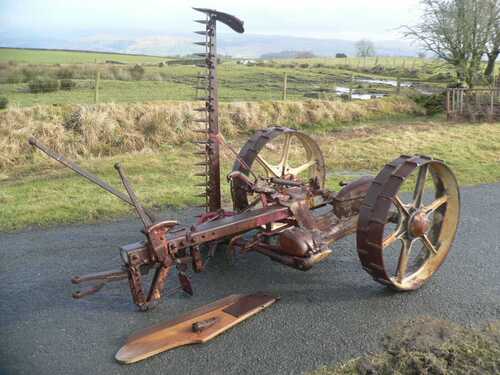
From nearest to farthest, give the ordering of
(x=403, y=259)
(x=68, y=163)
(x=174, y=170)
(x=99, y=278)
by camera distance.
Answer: (x=68, y=163)
(x=99, y=278)
(x=403, y=259)
(x=174, y=170)

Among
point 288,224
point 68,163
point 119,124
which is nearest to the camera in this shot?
point 68,163

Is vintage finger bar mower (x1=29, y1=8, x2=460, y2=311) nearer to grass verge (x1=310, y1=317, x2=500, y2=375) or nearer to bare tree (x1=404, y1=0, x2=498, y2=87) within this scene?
grass verge (x1=310, y1=317, x2=500, y2=375)

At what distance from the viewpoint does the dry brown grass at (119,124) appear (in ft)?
35.7

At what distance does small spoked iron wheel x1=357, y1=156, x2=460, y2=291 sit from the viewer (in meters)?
4.21

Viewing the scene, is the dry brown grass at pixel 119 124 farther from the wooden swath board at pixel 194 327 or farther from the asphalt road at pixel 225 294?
the wooden swath board at pixel 194 327

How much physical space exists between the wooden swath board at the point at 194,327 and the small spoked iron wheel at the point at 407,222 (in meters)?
1.01

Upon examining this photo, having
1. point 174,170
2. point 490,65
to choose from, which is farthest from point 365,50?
point 174,170

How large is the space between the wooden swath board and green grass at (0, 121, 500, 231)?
10.2ft

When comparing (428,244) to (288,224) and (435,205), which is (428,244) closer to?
(435,205)

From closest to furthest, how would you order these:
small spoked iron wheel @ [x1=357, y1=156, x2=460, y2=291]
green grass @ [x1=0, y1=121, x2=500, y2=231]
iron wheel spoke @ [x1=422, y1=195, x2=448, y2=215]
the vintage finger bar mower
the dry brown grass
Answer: the vintage finger bar mower
small spoked iron wheel @ [x1=357, y1=156, x2=460, y2=291]
iron wheel spoke @ [x1=422, y1=195, x2=448, y2=215]
green grass @ [x1=0, y1=121, x2=500, y2=231]
the dry brown grass

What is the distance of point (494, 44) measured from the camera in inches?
813

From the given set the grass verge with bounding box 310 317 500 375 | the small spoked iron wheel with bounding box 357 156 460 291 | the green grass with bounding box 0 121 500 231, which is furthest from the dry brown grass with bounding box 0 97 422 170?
the grass verge with bounding box 310 317 500 375

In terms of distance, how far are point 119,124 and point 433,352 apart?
9.84m

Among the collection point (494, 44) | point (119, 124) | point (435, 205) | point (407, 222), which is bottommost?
point (407, 222)
